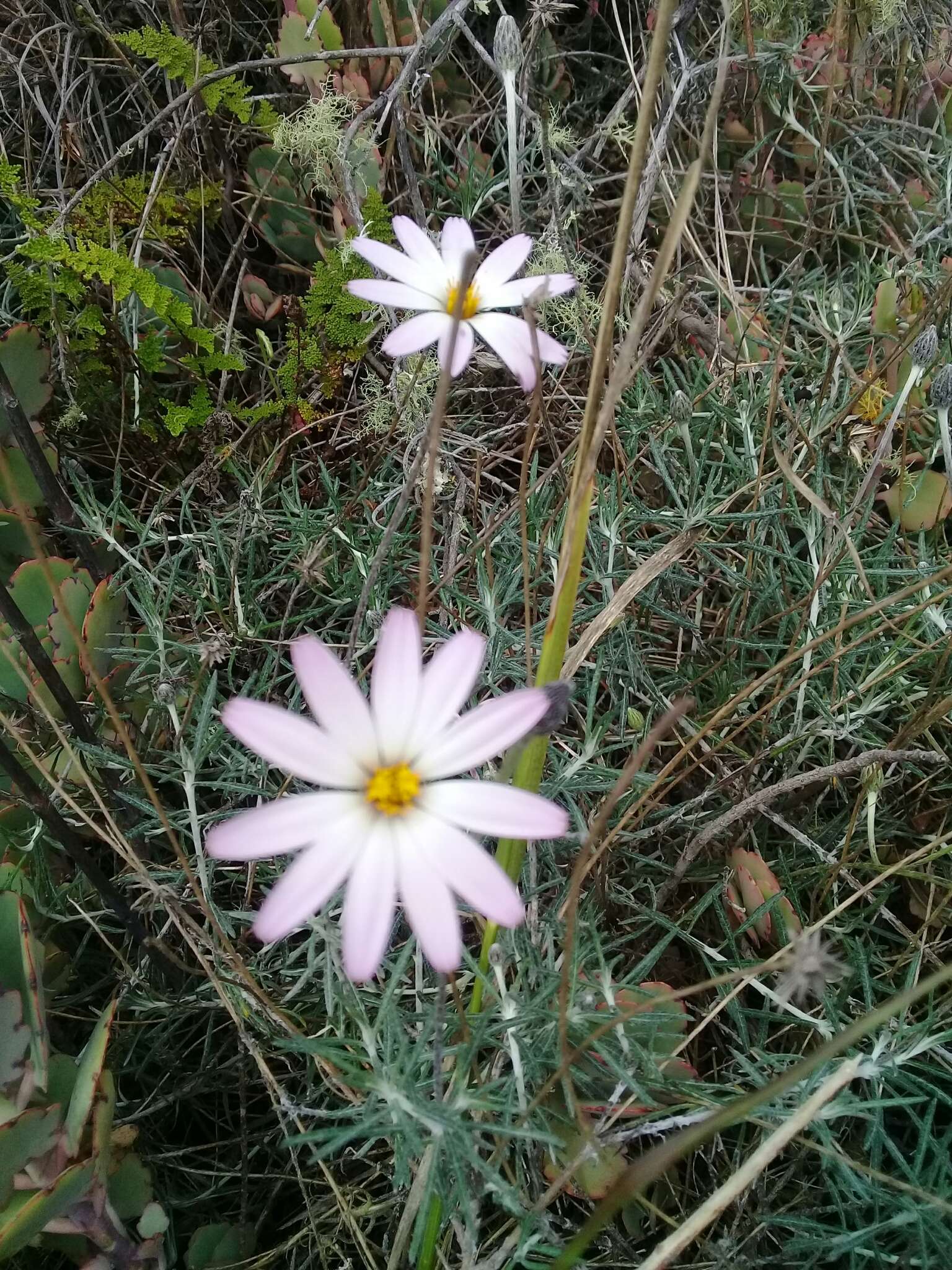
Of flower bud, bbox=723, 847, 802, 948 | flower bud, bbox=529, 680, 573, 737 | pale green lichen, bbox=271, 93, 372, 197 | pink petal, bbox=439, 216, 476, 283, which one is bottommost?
flower bud, bbox=723, 847, 802, 948

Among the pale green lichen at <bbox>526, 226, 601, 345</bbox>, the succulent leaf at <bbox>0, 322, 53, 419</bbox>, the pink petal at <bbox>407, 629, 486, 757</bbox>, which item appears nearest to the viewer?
the pink petal at <bbox>407, 629, 486, 757</bbox>

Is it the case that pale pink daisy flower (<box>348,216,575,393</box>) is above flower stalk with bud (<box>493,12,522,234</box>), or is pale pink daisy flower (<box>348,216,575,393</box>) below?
below

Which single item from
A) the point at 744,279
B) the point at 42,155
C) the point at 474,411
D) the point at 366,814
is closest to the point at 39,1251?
the point at 366,814

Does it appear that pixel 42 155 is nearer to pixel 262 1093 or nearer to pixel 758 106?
pixel 758 106

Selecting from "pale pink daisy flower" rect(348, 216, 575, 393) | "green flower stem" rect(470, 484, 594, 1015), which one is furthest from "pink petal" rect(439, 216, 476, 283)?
"green flower stem" rect(470, 484, 594, 1015)

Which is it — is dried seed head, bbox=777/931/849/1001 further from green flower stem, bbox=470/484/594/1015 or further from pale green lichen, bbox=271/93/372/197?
pale green lichen, bbox=271/93/372/197

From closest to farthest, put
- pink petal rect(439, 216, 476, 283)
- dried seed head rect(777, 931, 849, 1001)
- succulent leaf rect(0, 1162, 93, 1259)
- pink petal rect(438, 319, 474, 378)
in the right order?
dried seed head rect(777, 931, 849, 1001) → succulent leaf rect(0, 1162, 93, 1259) → pink petal rect(438, 319, 474, 378) → pink petal rect(439, 216, 476, 283)

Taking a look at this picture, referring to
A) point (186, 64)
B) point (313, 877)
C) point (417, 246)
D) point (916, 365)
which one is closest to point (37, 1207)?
point (313, 877)

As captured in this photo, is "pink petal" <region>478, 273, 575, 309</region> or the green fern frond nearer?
"pink petal" <region>478, 273, 575, 309</region>
